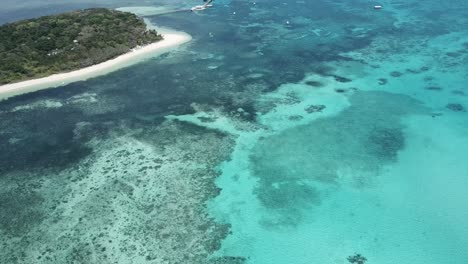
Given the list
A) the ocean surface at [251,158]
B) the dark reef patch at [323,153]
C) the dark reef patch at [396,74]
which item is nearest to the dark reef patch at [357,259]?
the ocean surface at [251,158]

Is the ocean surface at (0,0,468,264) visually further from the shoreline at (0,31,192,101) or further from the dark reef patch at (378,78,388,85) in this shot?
the shoreline at (0,31,192,101)

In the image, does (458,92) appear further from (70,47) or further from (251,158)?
(70,47)

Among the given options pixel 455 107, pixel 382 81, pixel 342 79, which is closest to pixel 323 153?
pixel 342 79

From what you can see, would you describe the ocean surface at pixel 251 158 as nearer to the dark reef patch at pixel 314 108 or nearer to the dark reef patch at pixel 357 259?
the dark reef patch at pixel 357 259

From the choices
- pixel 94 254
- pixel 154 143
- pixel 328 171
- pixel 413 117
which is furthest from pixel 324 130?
pixel 94 254

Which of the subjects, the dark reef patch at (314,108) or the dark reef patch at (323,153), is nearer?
the dark reef patch at (323,153)

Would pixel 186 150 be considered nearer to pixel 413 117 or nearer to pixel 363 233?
pixel 363 233
